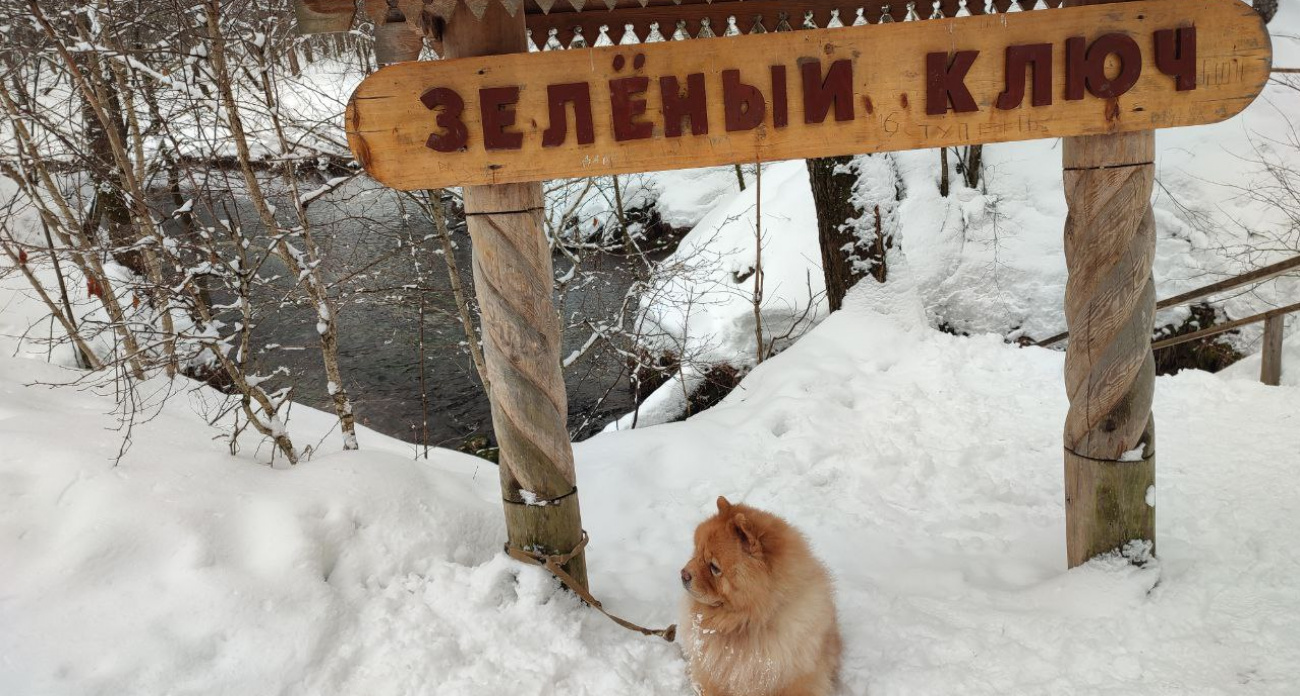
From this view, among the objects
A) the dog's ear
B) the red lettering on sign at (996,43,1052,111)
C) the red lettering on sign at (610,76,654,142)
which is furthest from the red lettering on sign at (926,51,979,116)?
the dog's ear

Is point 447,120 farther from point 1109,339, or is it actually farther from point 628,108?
point 1109,339

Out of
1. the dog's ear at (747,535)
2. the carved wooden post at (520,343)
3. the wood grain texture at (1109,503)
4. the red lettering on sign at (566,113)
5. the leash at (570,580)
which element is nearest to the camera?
the dog's ear at (747,535)

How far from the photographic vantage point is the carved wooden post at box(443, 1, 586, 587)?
2812mm

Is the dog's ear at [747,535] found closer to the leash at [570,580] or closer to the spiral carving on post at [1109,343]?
the leash at [570,580]

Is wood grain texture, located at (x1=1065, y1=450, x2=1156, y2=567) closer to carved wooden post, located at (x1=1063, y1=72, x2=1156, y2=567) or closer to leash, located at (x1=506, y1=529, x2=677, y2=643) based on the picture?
carved wooden post, located at (x1=1063, y1=72, x2=1156, y2=567)

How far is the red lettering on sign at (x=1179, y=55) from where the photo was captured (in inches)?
104

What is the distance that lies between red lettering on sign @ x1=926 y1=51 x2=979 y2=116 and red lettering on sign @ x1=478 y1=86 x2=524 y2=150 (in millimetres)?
1467

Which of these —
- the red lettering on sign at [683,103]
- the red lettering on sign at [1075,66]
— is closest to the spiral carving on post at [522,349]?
the red lettering on sign at [683,103]

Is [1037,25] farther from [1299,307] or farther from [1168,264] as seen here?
[1168,264]

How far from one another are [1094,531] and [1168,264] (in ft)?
24.0

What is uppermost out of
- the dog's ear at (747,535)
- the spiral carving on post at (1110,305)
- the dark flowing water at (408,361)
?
the spiral carving on post at (1110,305)

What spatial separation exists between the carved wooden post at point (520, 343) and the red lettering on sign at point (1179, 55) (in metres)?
2.29

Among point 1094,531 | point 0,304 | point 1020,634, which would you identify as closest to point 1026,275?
point 1094,531

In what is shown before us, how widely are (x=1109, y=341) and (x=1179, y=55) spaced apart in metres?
1.09
